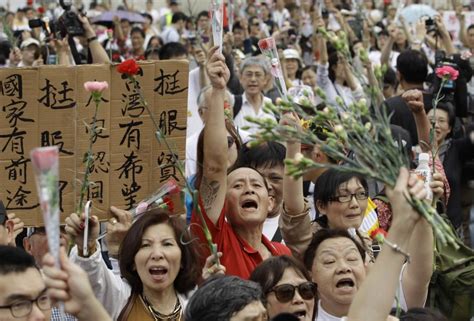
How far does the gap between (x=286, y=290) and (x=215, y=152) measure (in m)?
Result: 0.85

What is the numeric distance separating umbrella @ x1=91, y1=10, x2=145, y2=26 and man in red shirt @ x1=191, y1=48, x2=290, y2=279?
37.2ft

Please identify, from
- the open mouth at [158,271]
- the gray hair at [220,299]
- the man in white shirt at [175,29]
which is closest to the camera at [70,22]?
the open mouth at [158,271]

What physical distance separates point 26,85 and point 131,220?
2.58ft

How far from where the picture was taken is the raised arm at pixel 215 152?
206 inches

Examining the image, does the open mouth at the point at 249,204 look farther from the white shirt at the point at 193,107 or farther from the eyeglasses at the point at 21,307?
the white shirt at the point at 193,107

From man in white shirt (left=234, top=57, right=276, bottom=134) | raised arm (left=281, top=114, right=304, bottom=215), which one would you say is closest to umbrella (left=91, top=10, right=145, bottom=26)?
man in white shirt (left=234, top=57, right=276, bottom=134)

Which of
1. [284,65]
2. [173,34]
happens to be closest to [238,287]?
[284,65]

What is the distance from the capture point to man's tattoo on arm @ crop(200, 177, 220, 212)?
5.24 meters

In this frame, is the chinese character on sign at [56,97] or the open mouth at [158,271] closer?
the open mouth at [158,271]

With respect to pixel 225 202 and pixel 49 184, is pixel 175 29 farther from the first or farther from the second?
pixel 49 184

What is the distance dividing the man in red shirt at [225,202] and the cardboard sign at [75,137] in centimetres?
33

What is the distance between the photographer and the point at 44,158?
2.96 metres

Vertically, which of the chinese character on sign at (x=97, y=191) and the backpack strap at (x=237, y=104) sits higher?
the chinese character on sign at (x=97, y=191)

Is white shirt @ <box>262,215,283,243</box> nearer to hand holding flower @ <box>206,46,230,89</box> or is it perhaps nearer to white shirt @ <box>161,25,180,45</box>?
hand holding flower @ <box>206,46,230,89</box>
